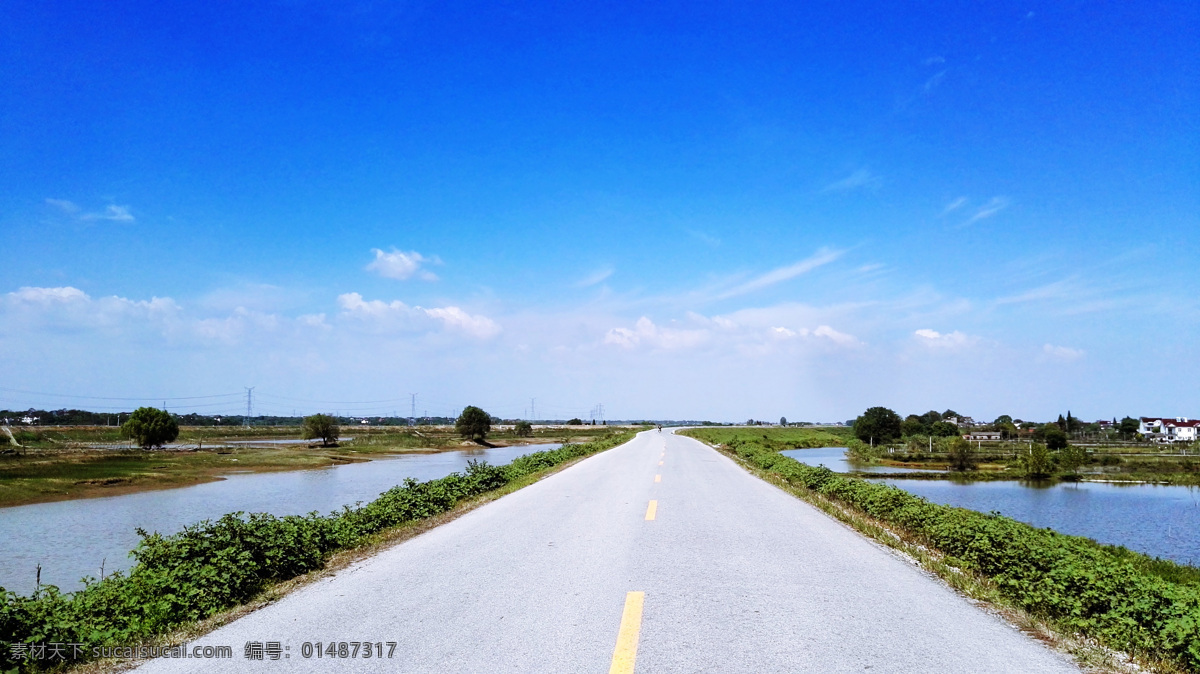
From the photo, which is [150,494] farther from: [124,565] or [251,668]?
[251,668]

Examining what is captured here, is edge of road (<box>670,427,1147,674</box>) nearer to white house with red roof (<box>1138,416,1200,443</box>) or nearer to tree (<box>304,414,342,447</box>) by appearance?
tree (<box>304,414,342,447</box>)

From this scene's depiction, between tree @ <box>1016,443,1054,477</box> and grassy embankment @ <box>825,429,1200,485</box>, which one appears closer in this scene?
grassy embankment @ <box>825,429,1200,485</box>

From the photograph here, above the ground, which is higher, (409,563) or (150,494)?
(409,563)

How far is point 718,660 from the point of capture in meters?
4.78

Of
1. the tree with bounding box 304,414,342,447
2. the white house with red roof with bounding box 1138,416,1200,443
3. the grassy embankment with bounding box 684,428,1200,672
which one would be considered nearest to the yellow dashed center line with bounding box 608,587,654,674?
the grassy embankment with bounding box 684,428,1200,672

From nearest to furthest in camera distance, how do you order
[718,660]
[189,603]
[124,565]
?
[718,660] < [189,603] < [124,565]

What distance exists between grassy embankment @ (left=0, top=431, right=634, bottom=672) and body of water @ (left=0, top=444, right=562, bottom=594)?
5.04 m

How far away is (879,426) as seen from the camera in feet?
366

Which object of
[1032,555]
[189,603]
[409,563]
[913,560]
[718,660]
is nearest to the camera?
[718,660]

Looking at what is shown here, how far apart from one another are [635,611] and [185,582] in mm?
4635

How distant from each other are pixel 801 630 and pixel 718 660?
1.12m

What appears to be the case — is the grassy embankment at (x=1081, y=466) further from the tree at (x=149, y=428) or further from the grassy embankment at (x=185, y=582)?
the tree at (x=149, y=428)

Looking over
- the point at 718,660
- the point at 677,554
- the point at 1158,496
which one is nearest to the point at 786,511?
the point at 677,554

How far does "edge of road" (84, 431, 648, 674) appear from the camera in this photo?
16.7ft
